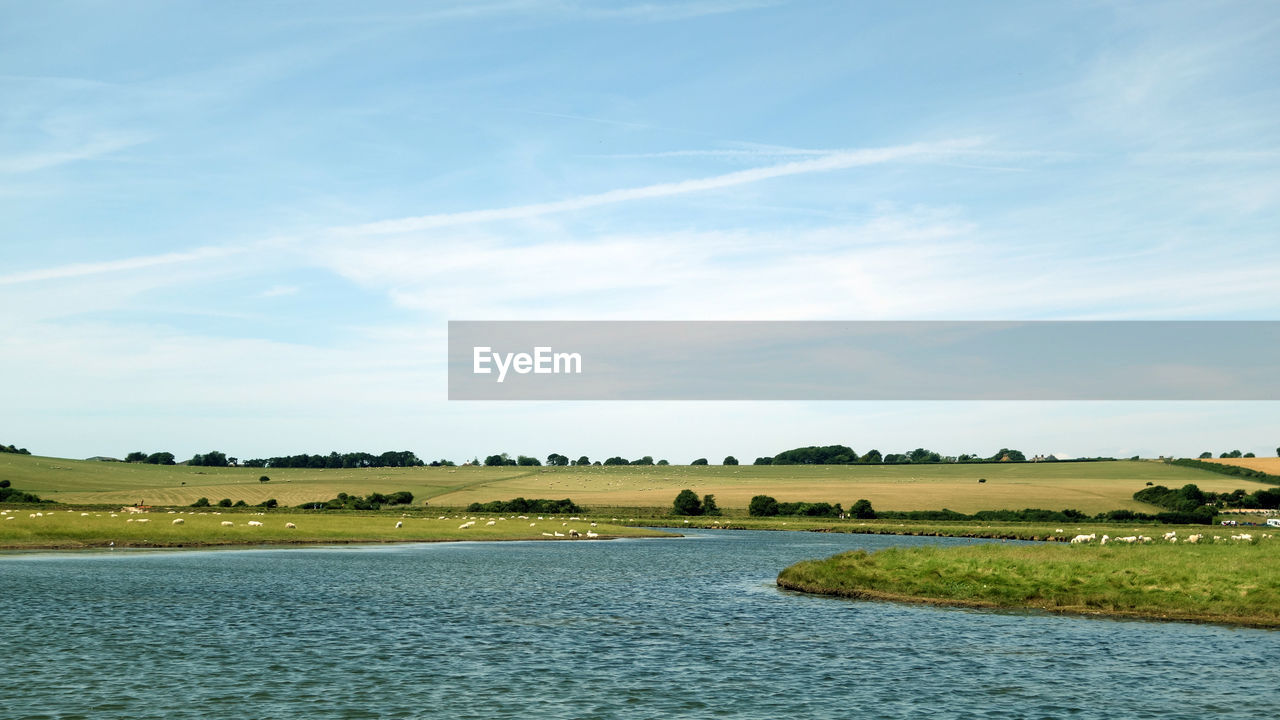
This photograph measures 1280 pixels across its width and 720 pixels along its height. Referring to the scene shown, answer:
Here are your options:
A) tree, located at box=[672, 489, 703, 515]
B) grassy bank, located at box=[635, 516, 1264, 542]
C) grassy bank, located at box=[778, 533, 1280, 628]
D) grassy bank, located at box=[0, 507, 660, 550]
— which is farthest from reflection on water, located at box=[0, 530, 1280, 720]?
tree, located at box=[672, 489, 703, 515]

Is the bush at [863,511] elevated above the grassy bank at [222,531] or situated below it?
below

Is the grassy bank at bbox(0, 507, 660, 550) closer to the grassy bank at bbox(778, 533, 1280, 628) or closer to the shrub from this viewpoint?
the shrub

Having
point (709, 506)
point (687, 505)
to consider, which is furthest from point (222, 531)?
point (709, 506)

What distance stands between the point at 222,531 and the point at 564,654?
72165 millimetres

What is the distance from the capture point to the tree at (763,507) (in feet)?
616

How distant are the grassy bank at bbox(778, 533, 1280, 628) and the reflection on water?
285 centimetres

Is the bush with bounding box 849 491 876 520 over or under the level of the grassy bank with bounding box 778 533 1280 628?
under

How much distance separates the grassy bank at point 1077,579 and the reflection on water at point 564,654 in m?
2.85

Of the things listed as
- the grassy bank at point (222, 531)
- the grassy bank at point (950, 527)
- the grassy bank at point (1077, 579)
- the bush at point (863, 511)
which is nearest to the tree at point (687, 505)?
the grassy bank at point (950, 527)

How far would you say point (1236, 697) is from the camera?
103 feet

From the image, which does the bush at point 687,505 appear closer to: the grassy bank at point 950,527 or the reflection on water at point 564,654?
the grassy bank at point 950,527

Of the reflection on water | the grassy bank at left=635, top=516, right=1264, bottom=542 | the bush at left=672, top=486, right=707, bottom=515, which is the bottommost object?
the grassy bank at left=635, top=516, right=1264, bottom=542

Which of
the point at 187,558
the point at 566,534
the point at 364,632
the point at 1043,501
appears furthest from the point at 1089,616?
the point at 1043,501

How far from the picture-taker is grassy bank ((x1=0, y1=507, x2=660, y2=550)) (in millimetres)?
88481
